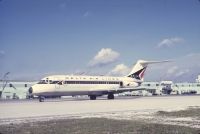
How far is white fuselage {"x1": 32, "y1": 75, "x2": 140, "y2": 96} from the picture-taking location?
153ft

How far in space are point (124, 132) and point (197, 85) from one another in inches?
5119

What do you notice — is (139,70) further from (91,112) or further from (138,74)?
(91,112)

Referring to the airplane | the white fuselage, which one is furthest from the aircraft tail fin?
the white fuselage

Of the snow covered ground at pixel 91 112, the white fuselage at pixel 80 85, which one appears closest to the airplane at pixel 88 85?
the white fuselage at pixel 80 85

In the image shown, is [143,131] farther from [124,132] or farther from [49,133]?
[49,133]

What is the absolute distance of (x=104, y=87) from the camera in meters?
54.4

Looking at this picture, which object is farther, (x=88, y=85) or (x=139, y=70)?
(x=139, y=70)

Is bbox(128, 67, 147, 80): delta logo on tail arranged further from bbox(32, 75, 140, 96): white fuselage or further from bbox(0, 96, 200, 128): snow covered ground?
bbox(0, 96, 200, 128): snow covered ground

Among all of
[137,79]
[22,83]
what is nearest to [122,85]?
[137,79]

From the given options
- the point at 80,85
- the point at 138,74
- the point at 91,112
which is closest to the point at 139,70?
the point at 138,74

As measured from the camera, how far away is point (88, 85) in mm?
51875

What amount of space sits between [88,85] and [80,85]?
1874 mm

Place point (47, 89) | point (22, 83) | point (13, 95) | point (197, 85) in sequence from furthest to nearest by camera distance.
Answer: point (197, 85) → point (22, 83) → point (13, 95) → point (47, 89)

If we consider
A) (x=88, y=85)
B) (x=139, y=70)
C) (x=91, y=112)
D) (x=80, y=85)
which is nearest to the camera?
(x=91, y=112)
